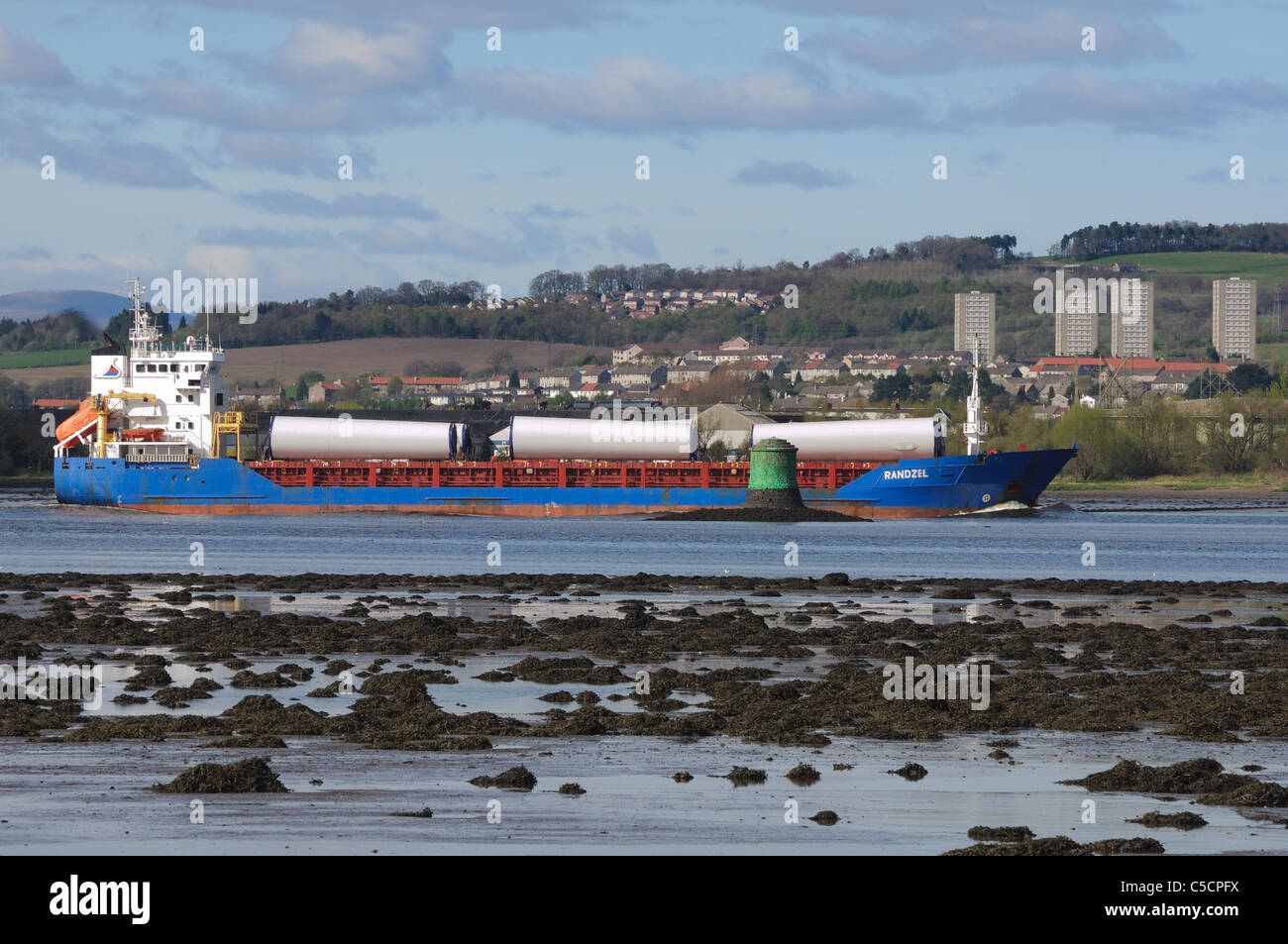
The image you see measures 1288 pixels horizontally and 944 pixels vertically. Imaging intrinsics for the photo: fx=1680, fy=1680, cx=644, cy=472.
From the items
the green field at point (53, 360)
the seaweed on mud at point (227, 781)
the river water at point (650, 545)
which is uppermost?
the green field at point (53, 360)

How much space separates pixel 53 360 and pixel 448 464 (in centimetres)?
13064

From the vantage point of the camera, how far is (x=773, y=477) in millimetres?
66688

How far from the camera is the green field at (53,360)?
185500 mm

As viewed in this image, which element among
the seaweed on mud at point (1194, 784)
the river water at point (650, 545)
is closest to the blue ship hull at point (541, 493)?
the river water at point (650, 545)

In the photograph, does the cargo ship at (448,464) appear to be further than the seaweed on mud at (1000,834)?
Yes

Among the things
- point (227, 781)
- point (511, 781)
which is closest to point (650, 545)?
point (511, 781)

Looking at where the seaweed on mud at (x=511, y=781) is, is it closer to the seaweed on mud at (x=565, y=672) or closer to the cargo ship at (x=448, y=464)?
the seaweed on mud at (x=565, y=672)

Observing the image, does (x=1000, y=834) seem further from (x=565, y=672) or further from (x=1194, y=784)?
(x=565, y=672)

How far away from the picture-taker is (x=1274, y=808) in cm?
1523

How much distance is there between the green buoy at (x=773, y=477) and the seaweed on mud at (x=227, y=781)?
50.7 m

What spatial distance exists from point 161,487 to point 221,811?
199 feet

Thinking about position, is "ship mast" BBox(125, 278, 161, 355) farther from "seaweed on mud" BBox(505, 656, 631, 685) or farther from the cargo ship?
"seaweed on mud" BBox(505, 656, 631, 685)
